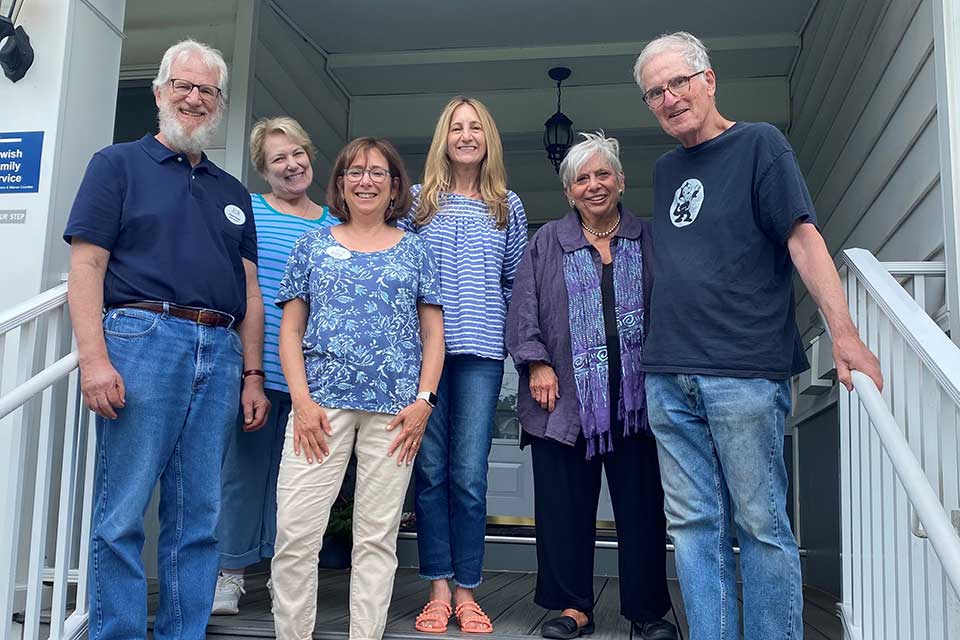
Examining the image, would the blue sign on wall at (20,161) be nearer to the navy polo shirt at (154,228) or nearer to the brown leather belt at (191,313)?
the navy polo shirt at (154,228)

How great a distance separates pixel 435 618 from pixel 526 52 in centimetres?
333

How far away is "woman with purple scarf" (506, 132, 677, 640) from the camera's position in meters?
2.48

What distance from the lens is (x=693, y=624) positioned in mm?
2055

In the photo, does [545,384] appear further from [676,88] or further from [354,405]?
[676,88]

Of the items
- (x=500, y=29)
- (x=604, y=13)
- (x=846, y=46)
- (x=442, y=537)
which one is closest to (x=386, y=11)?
(x=500, y=29)

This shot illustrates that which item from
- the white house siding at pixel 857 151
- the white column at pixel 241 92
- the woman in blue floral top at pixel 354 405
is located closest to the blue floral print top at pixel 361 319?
the woman in blue floral top at pixel 354 405

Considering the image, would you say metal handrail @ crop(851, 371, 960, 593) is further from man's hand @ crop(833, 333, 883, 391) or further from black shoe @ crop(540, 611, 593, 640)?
black shoe @ crop(540, 611, 593, 640)

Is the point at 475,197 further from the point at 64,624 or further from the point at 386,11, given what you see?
the point at 386,11

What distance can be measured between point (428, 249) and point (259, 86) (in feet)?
7.00

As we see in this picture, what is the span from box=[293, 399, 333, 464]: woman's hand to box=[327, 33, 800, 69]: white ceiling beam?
3.20 meters

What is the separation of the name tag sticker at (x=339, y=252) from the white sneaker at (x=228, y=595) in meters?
1.01

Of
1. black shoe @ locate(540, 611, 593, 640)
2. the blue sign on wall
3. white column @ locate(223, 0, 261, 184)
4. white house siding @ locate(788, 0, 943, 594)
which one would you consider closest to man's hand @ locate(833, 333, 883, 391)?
white house siding @ locate(788, 0, 943, 594)

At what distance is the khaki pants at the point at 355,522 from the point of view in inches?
87.7

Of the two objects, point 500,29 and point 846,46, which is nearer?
point 846,46
